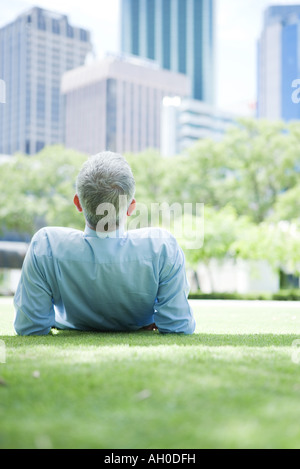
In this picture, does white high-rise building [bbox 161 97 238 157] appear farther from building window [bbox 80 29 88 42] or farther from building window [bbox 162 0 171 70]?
building window [bbox 162 0 171 70]

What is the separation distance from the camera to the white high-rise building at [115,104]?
325 ft

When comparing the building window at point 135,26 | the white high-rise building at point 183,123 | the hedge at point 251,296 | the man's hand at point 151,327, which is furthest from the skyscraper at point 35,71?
the man's hand at point 151,327

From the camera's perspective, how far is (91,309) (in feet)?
14.0

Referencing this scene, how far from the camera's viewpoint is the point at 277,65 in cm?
13388

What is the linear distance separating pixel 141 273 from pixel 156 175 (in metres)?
36.4

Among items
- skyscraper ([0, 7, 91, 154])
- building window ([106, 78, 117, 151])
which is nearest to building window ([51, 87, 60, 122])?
skyscraper ([0, 7, 91, 154])

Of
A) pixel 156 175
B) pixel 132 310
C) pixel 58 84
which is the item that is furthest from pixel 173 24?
pixel 132 310

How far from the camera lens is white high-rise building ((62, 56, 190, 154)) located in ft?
325

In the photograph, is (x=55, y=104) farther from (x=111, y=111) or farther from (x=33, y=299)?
(x=33, y=299)

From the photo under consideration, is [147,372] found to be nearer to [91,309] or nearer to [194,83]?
[91,309]

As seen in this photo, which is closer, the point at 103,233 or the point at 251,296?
the point at 103,233

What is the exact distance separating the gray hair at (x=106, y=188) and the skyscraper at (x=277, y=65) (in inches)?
5013

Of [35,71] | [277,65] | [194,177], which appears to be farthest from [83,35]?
[194,177]

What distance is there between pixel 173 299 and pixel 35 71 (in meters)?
126
